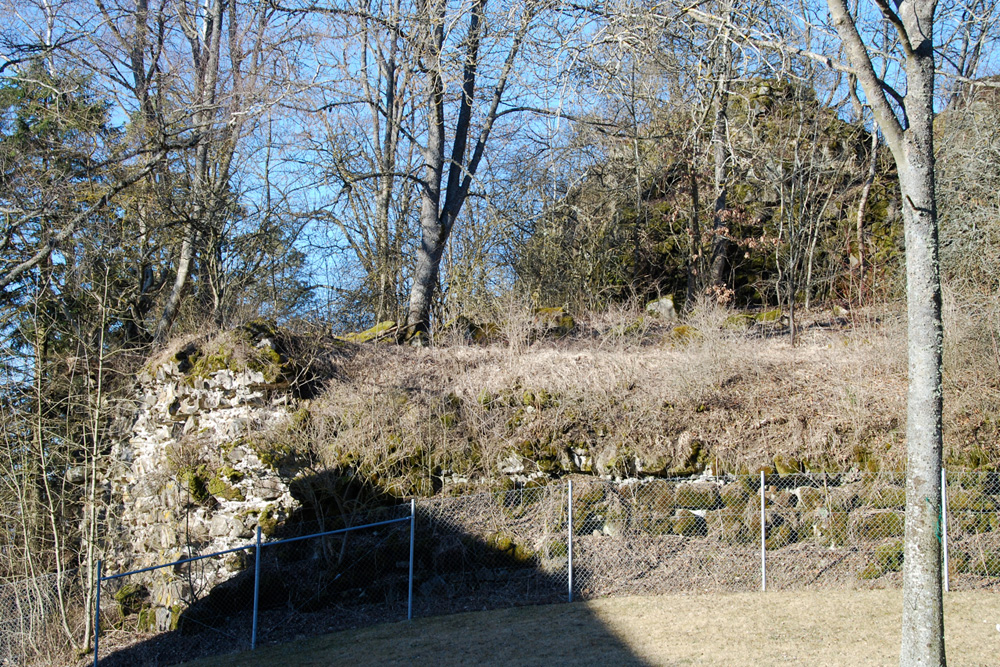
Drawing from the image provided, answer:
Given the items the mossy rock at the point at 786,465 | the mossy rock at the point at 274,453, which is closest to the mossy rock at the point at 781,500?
the mossy rock at the point at 786,465

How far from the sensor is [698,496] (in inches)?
406

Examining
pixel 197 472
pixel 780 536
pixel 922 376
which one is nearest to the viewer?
pixel 922 376

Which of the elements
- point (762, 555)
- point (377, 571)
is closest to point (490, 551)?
point (377, 571)

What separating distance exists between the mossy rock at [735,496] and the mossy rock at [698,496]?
7 centimetres

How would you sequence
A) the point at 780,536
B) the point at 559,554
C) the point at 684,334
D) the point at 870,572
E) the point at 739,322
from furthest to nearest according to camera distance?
the point at 739,322 → the point at 684,334 → the point at 559,554 → the point at 780,536 → the point at 870,572

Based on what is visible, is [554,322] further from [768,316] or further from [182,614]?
[182,614]

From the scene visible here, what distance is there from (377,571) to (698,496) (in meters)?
4.51

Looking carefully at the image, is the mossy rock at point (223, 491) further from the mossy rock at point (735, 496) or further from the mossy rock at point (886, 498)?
the mossy rock at point (886, 498)

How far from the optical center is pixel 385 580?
1014 cm

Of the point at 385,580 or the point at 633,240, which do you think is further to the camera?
the point at 633,240

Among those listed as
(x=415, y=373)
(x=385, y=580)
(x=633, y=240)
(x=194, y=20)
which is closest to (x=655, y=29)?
(x=415, y=373)

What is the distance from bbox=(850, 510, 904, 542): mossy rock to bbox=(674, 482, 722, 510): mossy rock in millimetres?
1726

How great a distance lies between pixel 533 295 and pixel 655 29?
9.51m

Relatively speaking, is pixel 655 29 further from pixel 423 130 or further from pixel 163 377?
pixel 423 130
